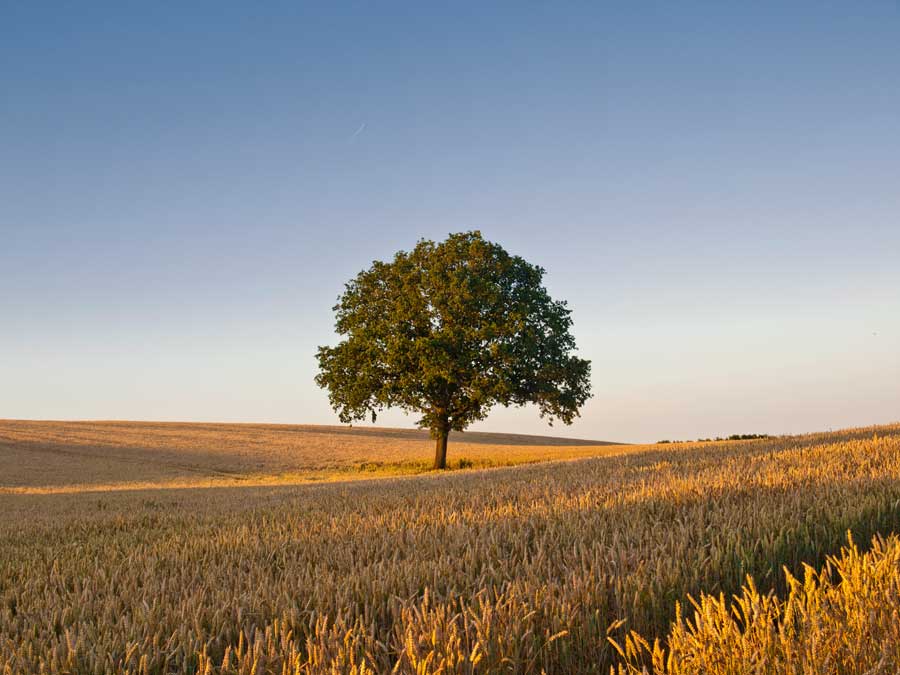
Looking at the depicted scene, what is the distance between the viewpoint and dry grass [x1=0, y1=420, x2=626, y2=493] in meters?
35.2

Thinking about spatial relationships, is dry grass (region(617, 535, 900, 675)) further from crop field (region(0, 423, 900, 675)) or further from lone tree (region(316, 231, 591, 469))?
lone tree (region(316, 231, 591, 469))

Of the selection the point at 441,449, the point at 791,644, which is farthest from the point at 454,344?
the point at 791,644

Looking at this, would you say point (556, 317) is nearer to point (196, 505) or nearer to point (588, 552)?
point (196, 505)

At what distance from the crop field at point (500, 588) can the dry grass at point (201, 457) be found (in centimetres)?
2438

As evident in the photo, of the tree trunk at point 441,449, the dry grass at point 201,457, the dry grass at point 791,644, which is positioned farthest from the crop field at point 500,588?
the tree trunk at point 441,449

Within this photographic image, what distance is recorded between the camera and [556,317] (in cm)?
3775

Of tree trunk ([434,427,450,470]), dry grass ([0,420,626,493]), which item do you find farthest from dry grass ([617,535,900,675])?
tree trunk ([434,427,450,470])

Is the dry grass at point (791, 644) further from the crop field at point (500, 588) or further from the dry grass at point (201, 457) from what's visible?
the dry grass at point (201, 457)

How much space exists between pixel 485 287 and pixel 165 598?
3217cm

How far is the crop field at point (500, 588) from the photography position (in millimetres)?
2854

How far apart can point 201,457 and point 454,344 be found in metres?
27.2

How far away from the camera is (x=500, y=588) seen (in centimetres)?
398

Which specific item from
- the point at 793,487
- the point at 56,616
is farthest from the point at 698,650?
the point at 793,487

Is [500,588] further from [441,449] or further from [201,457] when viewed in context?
[201,457]
